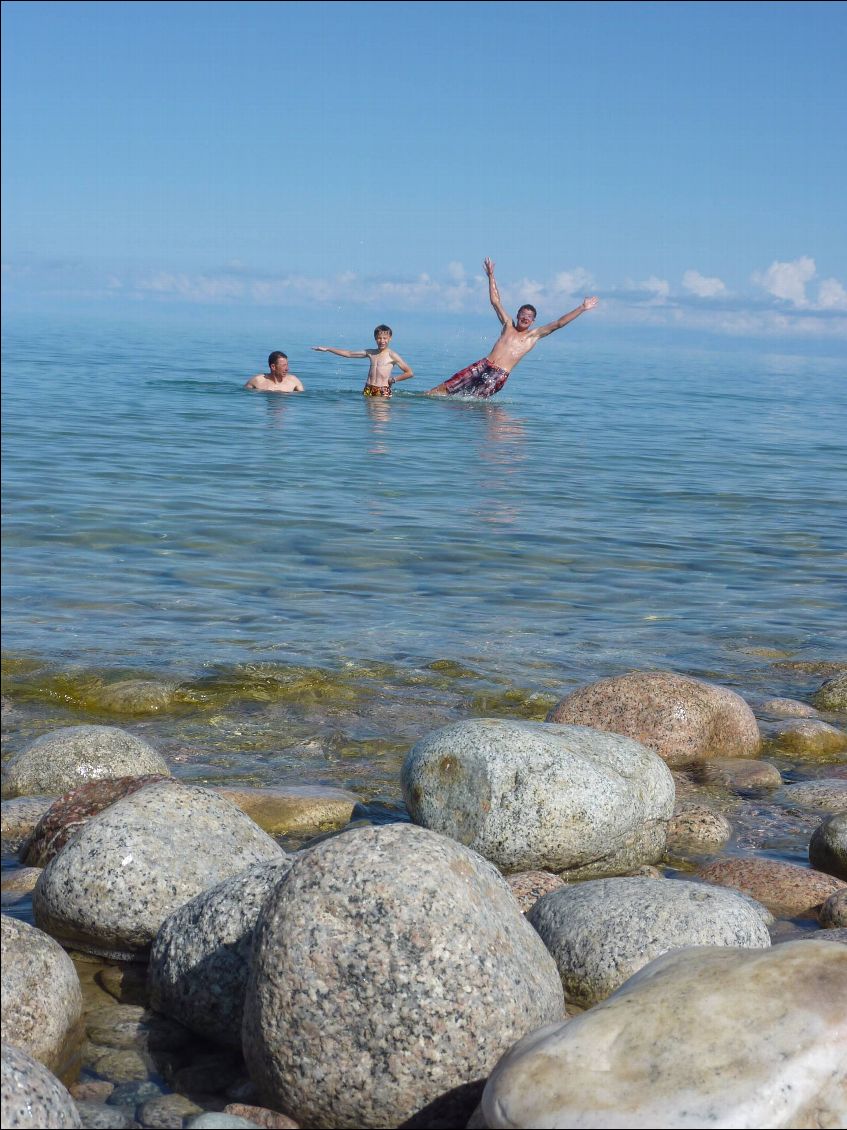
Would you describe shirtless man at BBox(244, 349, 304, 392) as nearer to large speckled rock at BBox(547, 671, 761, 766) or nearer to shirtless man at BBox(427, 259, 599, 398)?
shirtless man at BBox(427, 259, 599, 398)

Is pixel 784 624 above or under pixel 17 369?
under

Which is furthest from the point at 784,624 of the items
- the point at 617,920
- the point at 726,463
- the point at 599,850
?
the point at 726,463

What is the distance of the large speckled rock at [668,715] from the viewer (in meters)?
7.20

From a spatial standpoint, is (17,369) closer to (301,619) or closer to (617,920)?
(301,619)

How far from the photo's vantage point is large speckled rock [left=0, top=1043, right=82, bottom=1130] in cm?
297

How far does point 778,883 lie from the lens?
A: 17.5ft

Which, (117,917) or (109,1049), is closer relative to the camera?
(109,1049)

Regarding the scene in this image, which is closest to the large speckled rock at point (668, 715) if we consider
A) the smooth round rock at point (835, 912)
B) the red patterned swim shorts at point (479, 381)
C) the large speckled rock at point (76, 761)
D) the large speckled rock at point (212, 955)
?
the smooth round rock at point (835, 912)

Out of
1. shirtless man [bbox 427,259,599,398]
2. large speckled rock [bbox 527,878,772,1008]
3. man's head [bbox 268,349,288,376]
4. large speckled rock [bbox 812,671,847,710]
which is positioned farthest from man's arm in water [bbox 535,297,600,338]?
large speckled rock [bbox 527,878,772,1008]

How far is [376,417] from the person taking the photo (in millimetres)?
23734

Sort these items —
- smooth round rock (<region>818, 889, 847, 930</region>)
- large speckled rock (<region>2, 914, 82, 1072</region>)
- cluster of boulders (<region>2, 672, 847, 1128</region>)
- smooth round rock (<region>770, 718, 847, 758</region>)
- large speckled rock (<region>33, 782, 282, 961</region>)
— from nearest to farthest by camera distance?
cluster of boulders (<region>2, 672, 847, 1128</region>), large speckled rock (<region>2, 914, 82, 1072</region>), large speckled rock (<region>33, 782, 282, 961</region>), smooth round rock (<region>818, 889, 847, 930</region>), smooth round rock (<region>770, 718, 847, 758</region>)

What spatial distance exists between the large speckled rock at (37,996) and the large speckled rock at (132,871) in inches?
21.2

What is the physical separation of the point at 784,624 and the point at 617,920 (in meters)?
6.44

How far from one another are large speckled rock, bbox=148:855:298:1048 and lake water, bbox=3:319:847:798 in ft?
7.56
